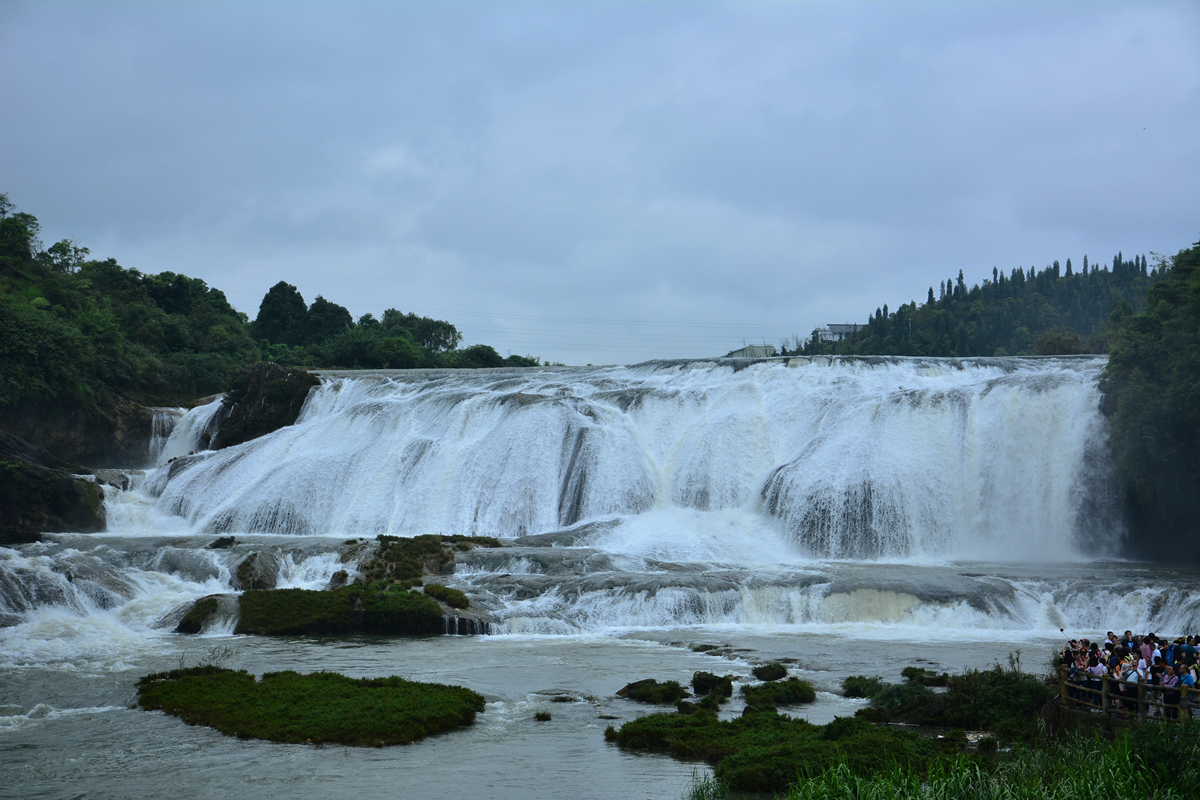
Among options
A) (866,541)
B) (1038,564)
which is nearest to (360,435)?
(866,541)

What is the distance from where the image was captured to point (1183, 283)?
33438mm

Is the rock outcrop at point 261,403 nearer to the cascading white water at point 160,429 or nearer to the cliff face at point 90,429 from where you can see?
the cascading white water at point 160,429

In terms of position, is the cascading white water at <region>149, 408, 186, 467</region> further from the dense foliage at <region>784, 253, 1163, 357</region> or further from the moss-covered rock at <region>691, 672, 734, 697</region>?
the dense foliage at <region>784, 253, 1163, 357</region>

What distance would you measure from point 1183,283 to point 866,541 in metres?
14.2

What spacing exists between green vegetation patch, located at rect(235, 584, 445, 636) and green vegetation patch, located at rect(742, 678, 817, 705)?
37.1 ft

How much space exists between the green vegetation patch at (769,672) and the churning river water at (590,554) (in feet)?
3.91

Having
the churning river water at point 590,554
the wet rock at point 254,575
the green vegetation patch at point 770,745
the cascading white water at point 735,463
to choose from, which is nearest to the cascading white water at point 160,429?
the churning river water at point 590,554

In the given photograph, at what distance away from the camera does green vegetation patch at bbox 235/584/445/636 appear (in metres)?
26.7

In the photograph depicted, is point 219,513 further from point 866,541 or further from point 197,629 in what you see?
point 866,541

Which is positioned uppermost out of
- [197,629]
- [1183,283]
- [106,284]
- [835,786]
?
[106,284]

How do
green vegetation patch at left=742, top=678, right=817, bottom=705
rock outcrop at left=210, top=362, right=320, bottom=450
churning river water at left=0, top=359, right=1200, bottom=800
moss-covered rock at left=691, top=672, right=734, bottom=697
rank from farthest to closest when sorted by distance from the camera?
1. rock outcrop at left=210, top=362, right=320, bottom=450
2. moss-covered rock at left=691, top=672, right=734, bottom=697
3. green vegetation patch at left=742, top=678, right=817, bottom=705
4. churning river water at left=0, top=359, right=1200, bottom=800

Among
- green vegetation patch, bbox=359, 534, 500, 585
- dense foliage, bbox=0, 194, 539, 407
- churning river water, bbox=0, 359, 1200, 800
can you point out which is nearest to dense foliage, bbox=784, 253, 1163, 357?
dense foliage, bbox=0, 194, 539, 407

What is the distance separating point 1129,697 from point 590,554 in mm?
19670

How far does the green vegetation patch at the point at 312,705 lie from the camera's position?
16.2 meters
